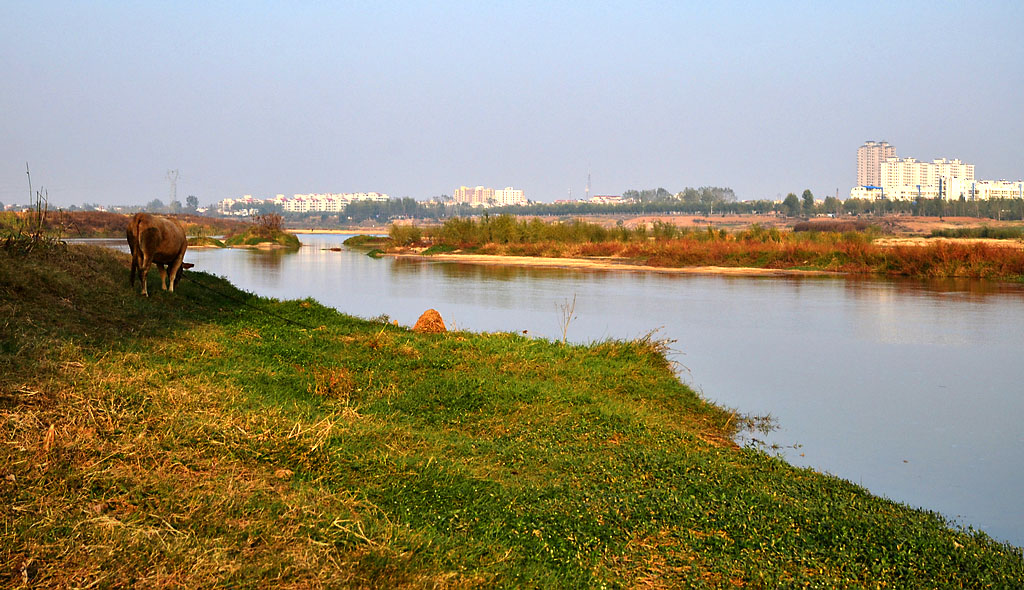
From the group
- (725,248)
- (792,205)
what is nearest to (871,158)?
(792,205)

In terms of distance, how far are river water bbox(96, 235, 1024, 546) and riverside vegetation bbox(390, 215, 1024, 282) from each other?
3134 millimetres

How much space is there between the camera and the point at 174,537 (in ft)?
10.2

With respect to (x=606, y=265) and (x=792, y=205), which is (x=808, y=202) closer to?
(x=792, y=205)

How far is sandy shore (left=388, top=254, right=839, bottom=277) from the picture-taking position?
30.5 metres

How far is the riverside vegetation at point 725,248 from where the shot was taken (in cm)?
2788

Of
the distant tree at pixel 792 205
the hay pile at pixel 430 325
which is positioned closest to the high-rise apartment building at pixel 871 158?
the distant tree at pixel 792 205

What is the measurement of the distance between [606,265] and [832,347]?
71.7 feet

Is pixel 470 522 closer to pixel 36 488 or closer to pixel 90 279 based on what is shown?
pixel 36 488

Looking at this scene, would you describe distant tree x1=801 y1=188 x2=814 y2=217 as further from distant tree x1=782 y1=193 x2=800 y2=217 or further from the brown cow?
the brown cow

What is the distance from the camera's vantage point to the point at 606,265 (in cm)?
3506

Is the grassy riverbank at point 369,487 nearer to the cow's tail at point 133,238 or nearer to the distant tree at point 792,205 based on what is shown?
the cow's tail at point 133,238

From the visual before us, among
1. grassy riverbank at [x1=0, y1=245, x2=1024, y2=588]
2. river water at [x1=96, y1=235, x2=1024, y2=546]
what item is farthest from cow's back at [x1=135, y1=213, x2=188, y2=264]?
river water at [x1=96, y1=235, x2=1024, y2=546]

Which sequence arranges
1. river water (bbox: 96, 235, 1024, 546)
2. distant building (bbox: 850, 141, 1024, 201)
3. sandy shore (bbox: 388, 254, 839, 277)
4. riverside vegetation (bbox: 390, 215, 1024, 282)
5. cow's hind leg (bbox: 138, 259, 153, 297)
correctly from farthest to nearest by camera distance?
distant building (bbox: 850, 141, 1024, 201) < sandy shore (bbox: 388, 254, 839, 277) < riverside vegetation (bbox: 390, 215, 1024, 282) < cow's hind leg (bbox: 138, 259, 153, 297) < river water (bbox: 96, 235, 1024, 546)

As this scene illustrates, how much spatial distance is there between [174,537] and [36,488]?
2.32ft
